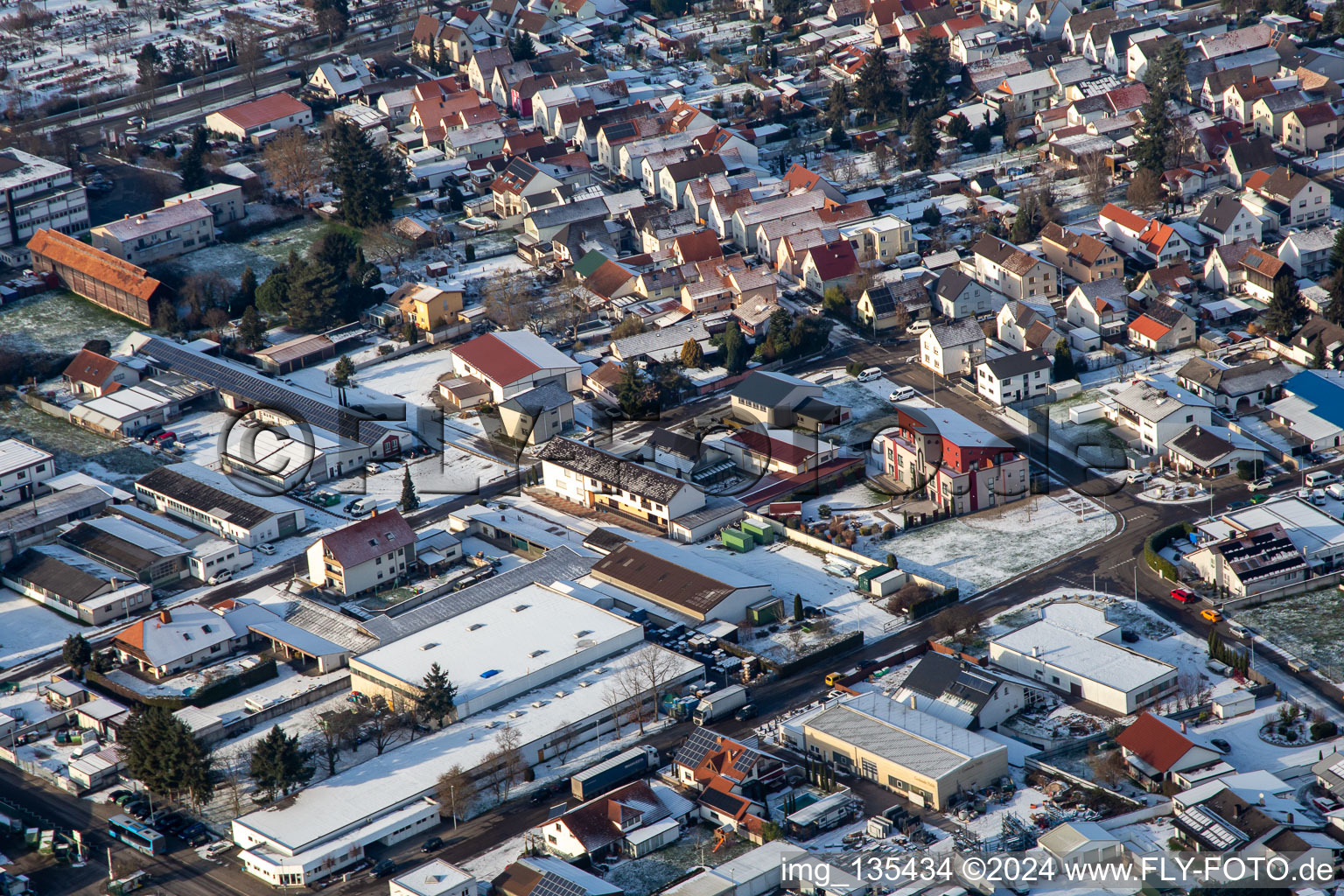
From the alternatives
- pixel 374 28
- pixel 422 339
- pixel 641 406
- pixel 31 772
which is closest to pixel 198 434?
pixel 422 339

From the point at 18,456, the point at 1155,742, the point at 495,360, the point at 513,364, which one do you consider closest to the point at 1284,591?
the point at 1155,742

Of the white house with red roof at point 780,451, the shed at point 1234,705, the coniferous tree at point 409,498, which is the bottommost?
the shed at point 1234,705

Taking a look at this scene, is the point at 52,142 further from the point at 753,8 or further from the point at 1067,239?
the point at 1067,239

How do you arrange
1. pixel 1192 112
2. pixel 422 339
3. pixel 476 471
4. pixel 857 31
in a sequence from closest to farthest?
pixel 476 471, pixel 422 339, pixel 1192 112, pixel 857 31

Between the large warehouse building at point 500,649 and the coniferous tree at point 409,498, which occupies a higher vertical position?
the coniferous tree at point 409,498

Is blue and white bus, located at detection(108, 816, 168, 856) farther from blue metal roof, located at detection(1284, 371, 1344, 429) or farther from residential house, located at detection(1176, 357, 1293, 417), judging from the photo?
blue metal roof, located at detection(1284, 371, 1344, 429)

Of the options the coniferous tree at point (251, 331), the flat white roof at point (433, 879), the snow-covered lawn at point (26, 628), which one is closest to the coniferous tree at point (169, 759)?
the flat white roof at point (433, 879)

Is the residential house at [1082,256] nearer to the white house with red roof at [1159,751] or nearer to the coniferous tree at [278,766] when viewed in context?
the white house with red roof at [1159,751]
